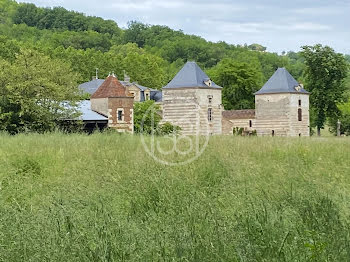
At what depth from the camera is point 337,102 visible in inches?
2184

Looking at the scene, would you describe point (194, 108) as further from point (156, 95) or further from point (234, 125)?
point (156, 95)

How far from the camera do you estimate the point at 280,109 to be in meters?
57.5

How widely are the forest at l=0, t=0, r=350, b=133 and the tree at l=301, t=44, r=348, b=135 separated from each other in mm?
125

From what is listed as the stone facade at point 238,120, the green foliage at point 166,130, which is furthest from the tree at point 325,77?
the green foliage at point 166,130

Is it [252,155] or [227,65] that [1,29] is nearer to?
[227,65]

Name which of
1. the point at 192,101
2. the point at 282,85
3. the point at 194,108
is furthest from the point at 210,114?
the point at 282,85

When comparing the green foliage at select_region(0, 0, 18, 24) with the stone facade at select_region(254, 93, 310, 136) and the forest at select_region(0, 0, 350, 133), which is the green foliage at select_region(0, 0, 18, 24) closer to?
the forest at select_region(0, 0, 350, 133)

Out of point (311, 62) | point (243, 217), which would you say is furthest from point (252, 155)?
point (311, 62)

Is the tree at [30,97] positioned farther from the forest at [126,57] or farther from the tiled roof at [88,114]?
the tiled roof at [88,114]

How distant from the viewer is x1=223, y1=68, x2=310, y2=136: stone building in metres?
57.4

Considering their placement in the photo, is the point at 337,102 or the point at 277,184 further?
the point at 337,102

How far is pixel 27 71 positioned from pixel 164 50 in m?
93.2

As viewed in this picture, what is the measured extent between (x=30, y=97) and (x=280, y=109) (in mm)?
31611

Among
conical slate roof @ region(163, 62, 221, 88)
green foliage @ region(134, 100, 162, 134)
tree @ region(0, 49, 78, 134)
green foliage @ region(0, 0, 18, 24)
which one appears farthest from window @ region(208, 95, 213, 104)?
green foliage @ region(0, 0, 18, 24)
